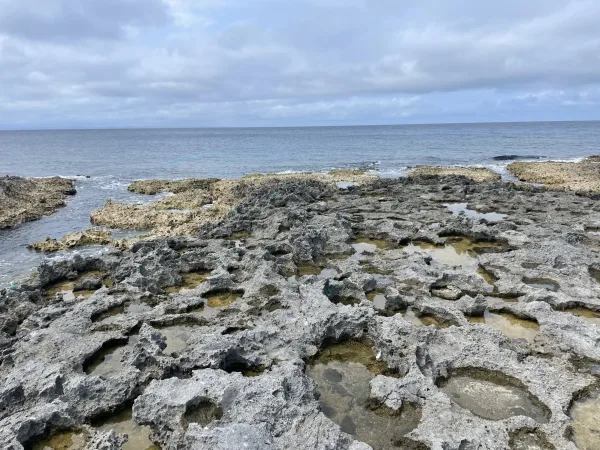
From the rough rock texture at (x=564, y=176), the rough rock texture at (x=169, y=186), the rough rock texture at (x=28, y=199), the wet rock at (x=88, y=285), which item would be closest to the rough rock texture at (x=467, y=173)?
the rough rock texture at (x=564, y=176)

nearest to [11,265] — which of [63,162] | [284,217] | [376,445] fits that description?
[284,217]

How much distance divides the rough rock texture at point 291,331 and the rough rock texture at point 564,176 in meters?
15.3

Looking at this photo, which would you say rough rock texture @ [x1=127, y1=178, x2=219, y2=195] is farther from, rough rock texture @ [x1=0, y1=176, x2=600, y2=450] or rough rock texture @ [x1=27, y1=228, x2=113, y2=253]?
rough rock texture @ [x1=0, y1=176, x2=600, y2=450]

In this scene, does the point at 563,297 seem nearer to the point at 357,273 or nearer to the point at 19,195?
the point at 357,273

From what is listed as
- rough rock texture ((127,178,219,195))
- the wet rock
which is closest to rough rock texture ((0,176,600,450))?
the wet rock

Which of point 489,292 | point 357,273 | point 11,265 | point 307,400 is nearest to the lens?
point 307,400

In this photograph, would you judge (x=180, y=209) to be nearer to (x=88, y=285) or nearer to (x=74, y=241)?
(x=74, y=241)

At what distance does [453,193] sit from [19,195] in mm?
32186

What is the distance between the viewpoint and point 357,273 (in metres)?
13.9

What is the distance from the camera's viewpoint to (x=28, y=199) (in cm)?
3138

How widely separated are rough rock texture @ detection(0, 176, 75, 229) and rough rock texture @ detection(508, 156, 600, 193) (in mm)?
36967

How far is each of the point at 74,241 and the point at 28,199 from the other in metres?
14.5

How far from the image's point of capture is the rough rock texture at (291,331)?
281 inches

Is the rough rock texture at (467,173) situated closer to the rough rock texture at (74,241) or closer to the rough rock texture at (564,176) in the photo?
the rough rock texture at (564,176)
